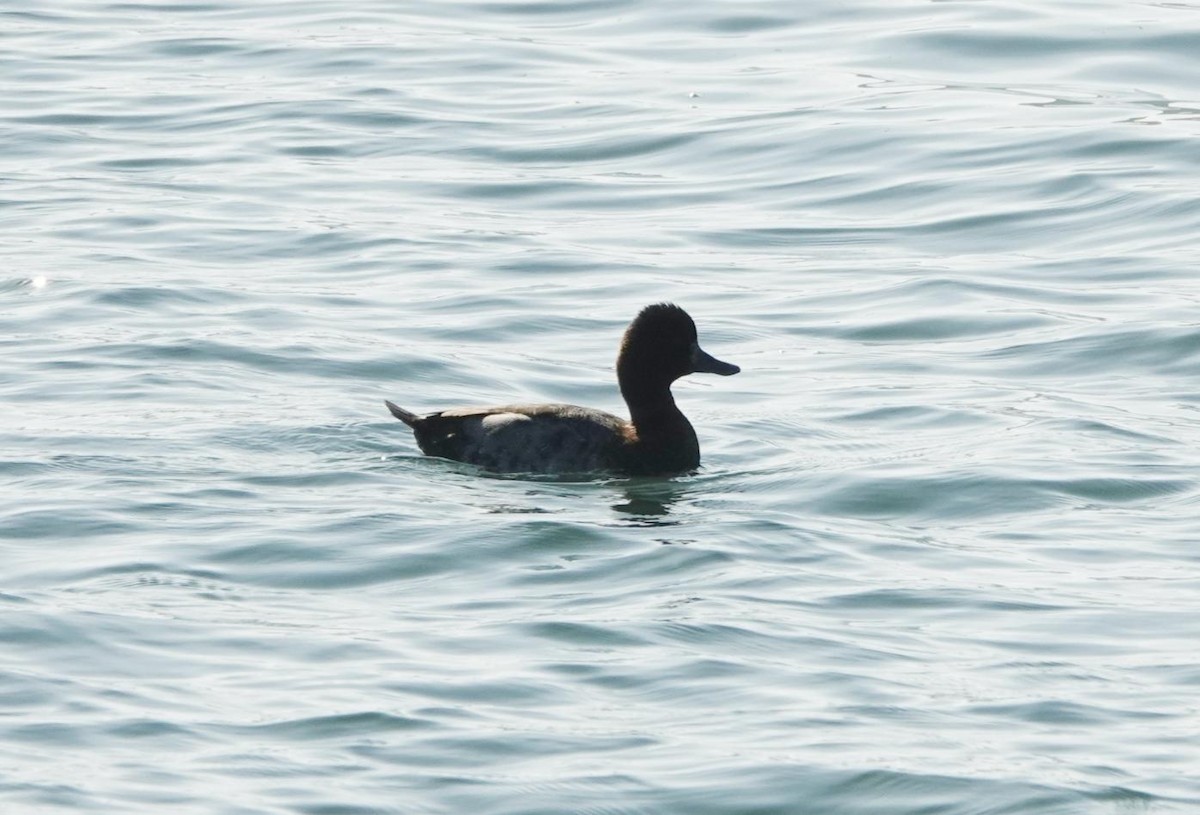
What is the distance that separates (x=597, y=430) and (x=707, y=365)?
2.73ft

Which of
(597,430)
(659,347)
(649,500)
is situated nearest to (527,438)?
(597,430)

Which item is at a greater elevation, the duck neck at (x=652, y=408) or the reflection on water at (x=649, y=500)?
the duck neck at (x=652, y=408)

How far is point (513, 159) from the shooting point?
19.5 meters

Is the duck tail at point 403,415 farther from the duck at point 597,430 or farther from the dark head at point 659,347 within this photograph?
the dark head at point 659,347

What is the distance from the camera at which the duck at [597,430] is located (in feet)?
37.4

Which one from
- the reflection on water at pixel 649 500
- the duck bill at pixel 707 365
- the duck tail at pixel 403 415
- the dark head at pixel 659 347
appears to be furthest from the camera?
the duck bill at pixel 707 365

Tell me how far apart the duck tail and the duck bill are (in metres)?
1.41

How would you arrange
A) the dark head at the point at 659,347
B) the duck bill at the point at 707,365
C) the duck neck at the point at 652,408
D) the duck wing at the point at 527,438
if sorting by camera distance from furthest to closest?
the duck bill at the point at 707,365 → the dark head at the point at 659,347 → the duck neck at the point at 652,408 → the duck wing at the point at 527,438

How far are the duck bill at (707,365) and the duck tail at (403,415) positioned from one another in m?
1.41

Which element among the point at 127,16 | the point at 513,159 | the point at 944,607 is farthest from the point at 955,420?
the point at 127,16

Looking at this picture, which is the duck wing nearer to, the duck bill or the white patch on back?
the white patch on back

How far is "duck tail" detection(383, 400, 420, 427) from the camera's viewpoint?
11758mm

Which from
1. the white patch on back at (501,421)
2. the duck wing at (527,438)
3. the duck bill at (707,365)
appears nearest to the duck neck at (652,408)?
the duck wing at (527,438)

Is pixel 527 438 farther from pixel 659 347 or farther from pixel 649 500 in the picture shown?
pixel 659 347
